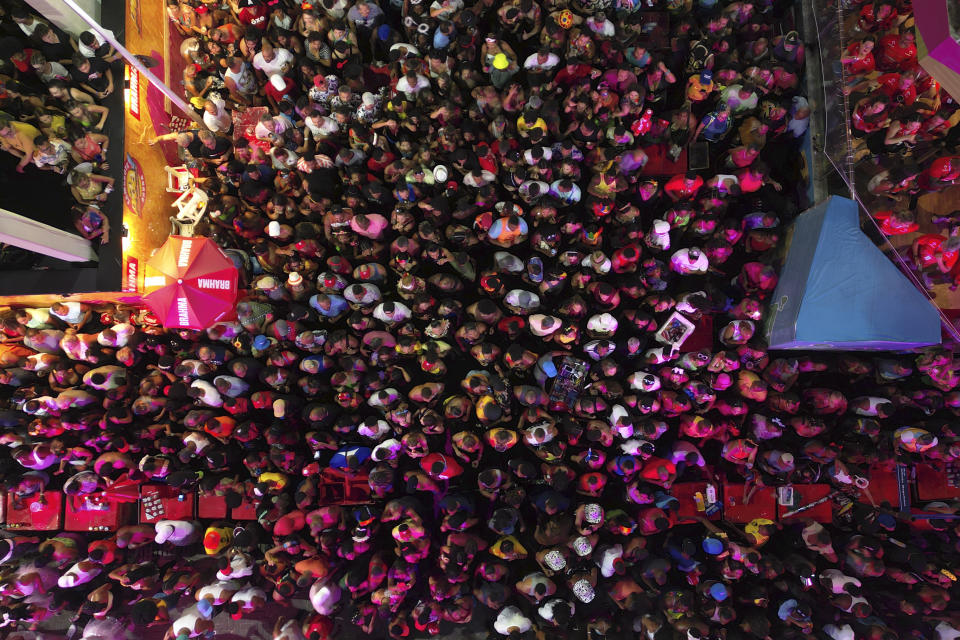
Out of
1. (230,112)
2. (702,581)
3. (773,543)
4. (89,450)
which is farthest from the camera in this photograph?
(230,112)

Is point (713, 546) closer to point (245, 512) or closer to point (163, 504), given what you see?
point (245, 512)

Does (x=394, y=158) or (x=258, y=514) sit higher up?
(x=394, y=158)

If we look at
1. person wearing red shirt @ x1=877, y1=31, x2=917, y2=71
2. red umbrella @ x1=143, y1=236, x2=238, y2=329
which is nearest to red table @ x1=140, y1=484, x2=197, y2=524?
red umbrella @ x1=143, y1=236, x2=238, y2=329

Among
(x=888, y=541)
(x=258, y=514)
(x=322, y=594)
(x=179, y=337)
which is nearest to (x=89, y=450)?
(x=179, y=337)

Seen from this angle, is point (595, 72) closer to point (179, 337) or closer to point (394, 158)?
point (394, 158)

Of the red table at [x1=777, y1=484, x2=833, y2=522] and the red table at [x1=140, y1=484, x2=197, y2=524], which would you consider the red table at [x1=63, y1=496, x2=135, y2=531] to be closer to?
the red table at [x1=140, y1=484, x2=197, y2=524]

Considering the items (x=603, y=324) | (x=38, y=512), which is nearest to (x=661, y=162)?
(x=603, y=324)
